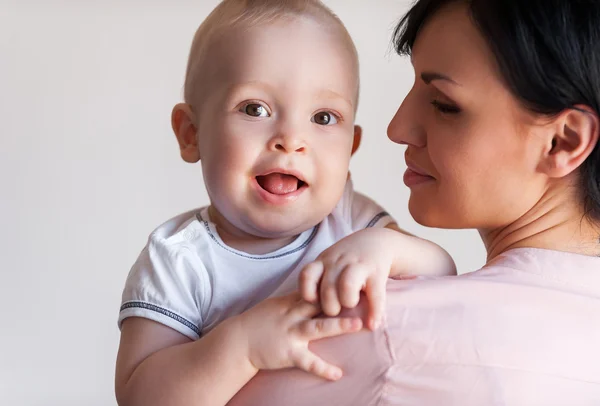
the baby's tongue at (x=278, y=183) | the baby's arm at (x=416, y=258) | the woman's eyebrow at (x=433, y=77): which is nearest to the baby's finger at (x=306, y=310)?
the baby's arm at (x=416, y=258)

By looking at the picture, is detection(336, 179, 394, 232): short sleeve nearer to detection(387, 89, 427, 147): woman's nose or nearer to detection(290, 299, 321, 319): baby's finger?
detection(387, 89, 427, 147): woman's nose

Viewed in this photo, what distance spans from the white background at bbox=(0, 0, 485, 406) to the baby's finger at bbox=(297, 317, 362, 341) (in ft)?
7.00

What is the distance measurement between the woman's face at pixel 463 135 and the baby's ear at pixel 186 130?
1.16ft

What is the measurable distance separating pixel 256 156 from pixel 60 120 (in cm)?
195

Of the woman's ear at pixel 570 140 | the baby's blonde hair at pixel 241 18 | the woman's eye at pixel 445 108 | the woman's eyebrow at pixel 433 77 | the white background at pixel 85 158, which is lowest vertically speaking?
the white background at pixel 85 158

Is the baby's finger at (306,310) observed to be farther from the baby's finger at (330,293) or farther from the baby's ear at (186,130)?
the baby's ear at (186,130)

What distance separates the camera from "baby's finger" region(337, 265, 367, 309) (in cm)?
103

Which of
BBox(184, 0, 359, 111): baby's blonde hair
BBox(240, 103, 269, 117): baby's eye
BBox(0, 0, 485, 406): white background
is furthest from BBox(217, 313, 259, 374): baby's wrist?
BBox(0, 0, 485, 406): white background

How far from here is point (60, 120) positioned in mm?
3029

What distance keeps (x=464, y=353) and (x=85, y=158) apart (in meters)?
2.31

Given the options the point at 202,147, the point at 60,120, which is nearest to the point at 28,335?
the point at 60,120

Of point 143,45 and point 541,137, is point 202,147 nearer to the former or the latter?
point 541,137

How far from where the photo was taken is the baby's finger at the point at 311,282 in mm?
1054

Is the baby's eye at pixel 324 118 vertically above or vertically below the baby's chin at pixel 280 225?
above
